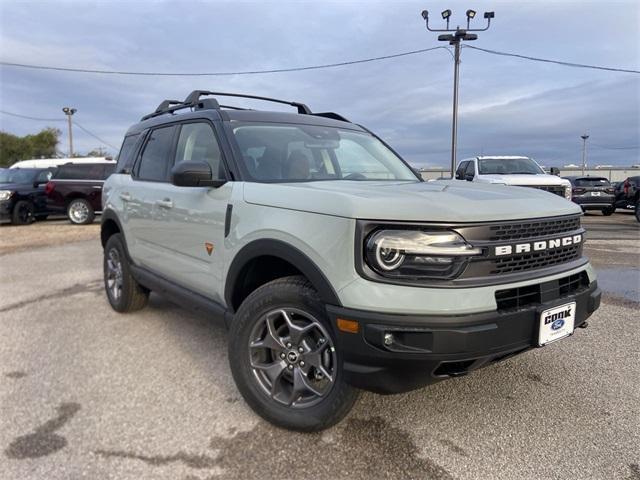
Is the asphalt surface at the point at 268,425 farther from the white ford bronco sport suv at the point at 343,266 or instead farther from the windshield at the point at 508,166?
the windshield at the point at 508,166

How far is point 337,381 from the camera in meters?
2.54

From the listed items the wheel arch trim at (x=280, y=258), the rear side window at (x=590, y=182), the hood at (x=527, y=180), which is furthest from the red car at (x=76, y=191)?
the rear side window at (x=590, y=182)

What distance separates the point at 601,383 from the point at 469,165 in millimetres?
10809

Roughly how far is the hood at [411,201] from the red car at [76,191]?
1348 cm

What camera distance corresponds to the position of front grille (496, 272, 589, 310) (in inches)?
95.4

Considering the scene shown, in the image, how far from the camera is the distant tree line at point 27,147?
52.8 meters

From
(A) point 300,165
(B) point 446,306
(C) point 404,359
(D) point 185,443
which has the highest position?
(A) point 300,165

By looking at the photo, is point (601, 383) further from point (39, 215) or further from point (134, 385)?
point (39, 215)

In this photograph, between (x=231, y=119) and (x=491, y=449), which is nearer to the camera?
(x=491, y=449)

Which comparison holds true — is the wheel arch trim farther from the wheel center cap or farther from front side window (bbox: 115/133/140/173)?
front side window (bbox: 115/133/140/173)

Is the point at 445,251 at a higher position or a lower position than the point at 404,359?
higher

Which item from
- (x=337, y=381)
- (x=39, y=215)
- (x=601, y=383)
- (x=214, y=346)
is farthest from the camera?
(x=39, y=215)

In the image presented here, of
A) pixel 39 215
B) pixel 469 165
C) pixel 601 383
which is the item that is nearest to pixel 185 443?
pixel 601 383

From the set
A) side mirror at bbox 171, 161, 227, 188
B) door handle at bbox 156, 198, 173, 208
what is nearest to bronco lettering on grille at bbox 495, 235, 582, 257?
side mirror at bbox 171, 161, 227, 188
